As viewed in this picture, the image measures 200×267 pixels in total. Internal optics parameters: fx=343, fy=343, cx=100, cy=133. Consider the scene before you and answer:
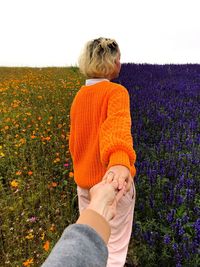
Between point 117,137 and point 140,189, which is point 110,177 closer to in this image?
point 117,137

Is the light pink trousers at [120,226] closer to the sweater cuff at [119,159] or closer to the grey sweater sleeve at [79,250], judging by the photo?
the sweater cuff at [119,159]

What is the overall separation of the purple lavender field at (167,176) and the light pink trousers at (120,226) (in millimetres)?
359

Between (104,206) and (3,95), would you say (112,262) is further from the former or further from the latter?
(3,95)

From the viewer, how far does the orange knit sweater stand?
150 centimetres

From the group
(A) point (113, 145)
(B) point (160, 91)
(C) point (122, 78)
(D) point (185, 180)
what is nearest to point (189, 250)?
(D) point (185, 180)

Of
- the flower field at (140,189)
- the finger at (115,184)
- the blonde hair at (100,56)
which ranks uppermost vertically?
the blonde hair at (100,56)

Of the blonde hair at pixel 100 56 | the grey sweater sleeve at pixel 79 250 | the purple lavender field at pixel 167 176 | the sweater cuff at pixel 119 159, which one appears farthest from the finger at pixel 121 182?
the purple lavender field at pixel 167 176

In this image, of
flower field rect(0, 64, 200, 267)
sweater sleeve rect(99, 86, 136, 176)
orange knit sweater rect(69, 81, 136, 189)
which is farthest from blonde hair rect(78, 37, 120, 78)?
flower field rect(0, 64, 200, 267)

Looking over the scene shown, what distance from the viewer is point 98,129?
6.74ft

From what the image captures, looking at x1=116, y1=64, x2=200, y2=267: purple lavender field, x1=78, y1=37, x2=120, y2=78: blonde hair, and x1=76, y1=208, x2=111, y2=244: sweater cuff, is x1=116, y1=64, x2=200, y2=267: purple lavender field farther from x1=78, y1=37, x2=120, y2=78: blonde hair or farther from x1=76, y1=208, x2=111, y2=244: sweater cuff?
x1=76, y1=208, x2=111, y2=244: sweater cuff

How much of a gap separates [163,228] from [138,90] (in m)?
5.20

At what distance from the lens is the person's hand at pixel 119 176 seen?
1.19 metres

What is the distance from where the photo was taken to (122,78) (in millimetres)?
9711

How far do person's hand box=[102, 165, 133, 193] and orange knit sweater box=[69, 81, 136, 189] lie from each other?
11 cm
